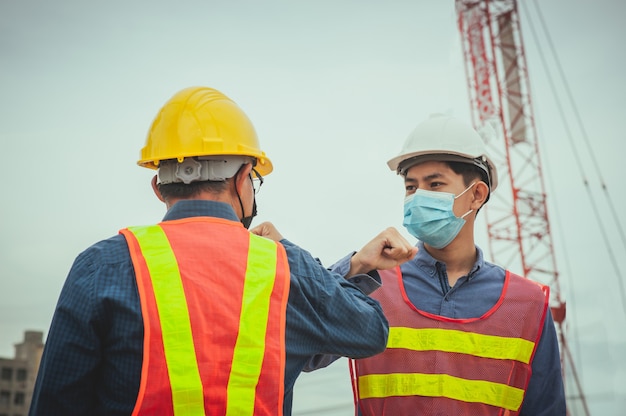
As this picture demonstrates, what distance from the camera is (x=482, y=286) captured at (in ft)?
12.5

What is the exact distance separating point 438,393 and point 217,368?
1.55 m

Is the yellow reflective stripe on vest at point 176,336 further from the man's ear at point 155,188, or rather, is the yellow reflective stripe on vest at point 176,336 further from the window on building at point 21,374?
the window on building at point 21,374

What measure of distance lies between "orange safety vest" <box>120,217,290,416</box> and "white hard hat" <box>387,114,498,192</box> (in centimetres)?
168

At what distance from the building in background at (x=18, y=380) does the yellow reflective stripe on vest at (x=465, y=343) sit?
5971cm

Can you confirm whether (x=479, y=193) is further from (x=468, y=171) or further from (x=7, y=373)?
(x=7, y=373)

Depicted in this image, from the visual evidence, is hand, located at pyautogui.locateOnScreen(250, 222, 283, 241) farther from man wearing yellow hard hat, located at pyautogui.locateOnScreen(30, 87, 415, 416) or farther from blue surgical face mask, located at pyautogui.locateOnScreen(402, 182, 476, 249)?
blue surgical face mask, located at pyautogui.locateOnScreen(402, 182, 476, 249)

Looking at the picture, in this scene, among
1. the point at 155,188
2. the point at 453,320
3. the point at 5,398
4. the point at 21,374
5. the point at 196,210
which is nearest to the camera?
the point at 196,210

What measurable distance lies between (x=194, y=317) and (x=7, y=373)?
6373cm

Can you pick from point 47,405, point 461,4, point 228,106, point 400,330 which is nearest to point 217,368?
point 47,405

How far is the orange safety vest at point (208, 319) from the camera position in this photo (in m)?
2.26

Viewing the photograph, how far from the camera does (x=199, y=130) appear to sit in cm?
284

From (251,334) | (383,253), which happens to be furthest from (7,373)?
(251,334)

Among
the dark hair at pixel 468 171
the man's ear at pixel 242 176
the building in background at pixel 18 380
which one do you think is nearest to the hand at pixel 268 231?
the man's ear at pixel 242 176

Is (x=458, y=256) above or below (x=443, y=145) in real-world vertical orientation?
below
